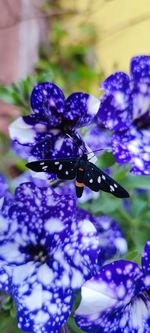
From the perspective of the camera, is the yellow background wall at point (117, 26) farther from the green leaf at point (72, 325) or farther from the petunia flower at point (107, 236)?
the green leaf at point (72, 325)

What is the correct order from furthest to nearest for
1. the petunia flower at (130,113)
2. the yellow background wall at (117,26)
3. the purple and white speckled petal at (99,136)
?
the yellow background wall at (117,26) < the purple and white speckled petal at (99,136) < the petunia flower at (130,113)

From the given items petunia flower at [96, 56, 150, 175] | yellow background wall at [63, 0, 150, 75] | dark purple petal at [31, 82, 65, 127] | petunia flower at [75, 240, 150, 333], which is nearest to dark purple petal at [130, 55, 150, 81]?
petunia flower at [96, 56, 150, 175]

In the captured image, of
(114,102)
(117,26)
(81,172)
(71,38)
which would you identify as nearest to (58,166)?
(81,172)

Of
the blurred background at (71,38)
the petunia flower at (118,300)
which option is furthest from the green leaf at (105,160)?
the blurred background at (71,38)

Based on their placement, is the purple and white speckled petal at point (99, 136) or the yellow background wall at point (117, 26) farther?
the yellow background wall at point (117, 26)

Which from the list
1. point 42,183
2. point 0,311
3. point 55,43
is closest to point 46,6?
point 55,43

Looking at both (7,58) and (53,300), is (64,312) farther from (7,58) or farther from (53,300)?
(7,58)
